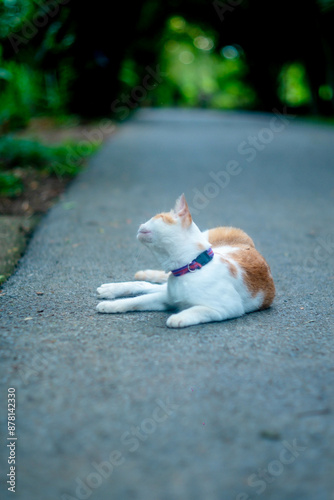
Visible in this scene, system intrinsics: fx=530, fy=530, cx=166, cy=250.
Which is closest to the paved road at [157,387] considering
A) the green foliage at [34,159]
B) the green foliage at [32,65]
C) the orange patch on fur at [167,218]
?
the orange patch on fur at [167,218]

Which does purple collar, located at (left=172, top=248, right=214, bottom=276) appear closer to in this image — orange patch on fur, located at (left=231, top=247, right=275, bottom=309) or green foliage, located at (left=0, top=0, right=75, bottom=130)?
orange patch on fur, located at (left=231, top=247, right=275, bottom=309)

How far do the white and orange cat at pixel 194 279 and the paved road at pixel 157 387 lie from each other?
3.6 inches

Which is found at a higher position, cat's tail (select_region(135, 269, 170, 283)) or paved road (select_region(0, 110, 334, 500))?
paved road (select_region(0, 110, 334, 500))

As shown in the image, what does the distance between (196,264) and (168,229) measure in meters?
0.28

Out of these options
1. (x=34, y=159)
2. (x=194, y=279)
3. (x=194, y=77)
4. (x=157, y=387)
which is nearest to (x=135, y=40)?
(x=34, y=159)

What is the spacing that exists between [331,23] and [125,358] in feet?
66.6

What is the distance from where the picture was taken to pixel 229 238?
4043 millimetres

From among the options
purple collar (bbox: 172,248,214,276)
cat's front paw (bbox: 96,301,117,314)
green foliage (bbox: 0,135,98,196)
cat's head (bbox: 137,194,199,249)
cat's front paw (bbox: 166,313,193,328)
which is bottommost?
green foliage (bbox: 0,135,98,196)

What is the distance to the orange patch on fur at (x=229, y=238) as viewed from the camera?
13.1ft

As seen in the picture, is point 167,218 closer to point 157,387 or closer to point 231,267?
point 231,267

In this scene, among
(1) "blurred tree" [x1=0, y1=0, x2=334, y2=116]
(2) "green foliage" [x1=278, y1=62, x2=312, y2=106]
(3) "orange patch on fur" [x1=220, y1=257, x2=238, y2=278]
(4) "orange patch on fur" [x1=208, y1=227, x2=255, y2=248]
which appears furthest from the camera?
(2) "green foliage" [x1=278, y1=62, x2=312, y2=106]

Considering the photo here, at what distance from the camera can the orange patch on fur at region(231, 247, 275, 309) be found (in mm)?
3488

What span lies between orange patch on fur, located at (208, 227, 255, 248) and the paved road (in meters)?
0.51

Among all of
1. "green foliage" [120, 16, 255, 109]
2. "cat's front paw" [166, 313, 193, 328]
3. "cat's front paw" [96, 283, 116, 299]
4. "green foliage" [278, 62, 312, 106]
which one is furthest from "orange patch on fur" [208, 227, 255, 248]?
"green foliage" [120, 16, 255, 109]
